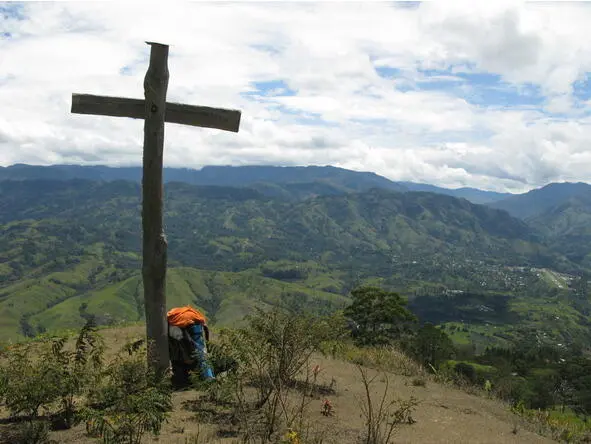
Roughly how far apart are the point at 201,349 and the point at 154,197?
264cm

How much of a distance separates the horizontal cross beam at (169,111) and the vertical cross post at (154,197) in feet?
0.86

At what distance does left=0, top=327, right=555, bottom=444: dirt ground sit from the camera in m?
6.03

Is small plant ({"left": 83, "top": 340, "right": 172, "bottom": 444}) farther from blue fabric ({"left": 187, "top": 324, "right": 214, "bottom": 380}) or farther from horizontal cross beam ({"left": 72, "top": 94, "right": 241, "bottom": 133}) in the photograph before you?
horizontal cross beam ({"left": 72, "top": 94, "right": 241, "bottom": 133})

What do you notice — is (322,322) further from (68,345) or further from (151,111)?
(68,345)

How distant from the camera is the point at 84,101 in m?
6.86

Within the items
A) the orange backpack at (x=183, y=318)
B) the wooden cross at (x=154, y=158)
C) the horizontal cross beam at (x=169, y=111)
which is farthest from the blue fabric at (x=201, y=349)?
the horizontal cross beam at (x=169, y=111)

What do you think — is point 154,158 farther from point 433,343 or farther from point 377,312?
point 433,343

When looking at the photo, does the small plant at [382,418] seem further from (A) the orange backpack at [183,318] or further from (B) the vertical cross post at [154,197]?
(B) the vertical cross post at [154,197]

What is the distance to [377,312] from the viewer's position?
27.1m

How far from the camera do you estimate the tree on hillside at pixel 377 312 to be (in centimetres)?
2714

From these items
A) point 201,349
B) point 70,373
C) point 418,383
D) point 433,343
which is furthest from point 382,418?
point 433,343

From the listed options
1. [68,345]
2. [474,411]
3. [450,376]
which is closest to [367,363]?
[450,376]

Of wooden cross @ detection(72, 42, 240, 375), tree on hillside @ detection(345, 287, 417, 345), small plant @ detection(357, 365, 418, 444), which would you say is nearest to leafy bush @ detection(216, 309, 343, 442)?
small plant @ detection(357, 365, 418, 444)

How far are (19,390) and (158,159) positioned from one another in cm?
333
